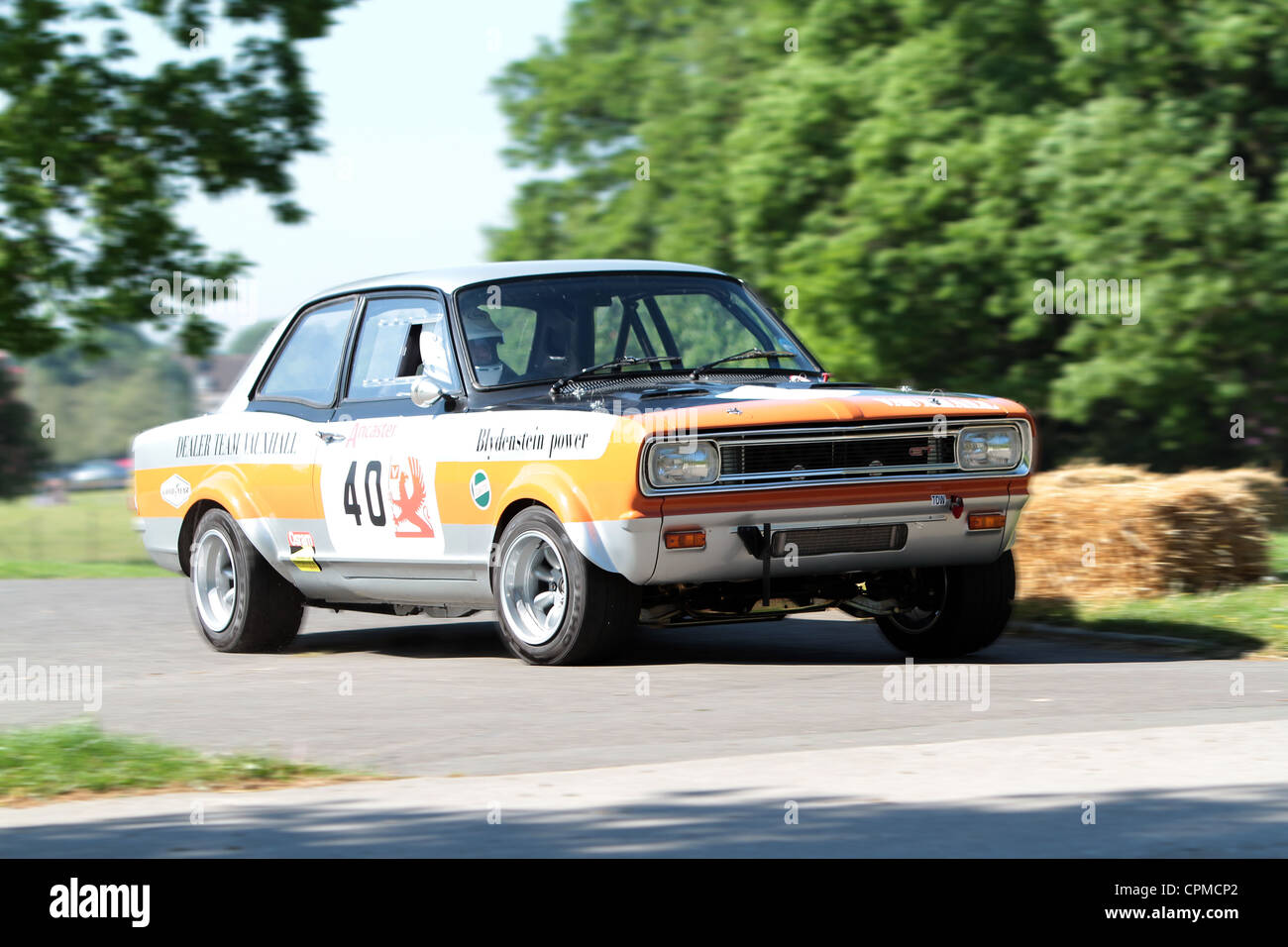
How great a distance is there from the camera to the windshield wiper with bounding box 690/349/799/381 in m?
10.4

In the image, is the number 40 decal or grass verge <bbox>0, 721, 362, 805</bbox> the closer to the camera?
grass verge <bbox>0, 721, 362, 805</bbox>

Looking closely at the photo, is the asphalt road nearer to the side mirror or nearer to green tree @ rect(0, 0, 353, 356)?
the side mirror

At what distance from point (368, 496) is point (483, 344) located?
3.35 feet

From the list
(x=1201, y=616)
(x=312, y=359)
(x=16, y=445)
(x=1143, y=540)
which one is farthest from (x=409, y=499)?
(x=16, y=445)

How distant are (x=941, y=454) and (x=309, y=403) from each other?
12.1ft

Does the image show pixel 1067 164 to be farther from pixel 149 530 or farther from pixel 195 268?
pixel 149 530

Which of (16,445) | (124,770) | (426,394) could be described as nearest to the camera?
(124,770)

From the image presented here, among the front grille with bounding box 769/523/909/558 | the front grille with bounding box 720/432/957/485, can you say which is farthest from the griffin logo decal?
the front grille with bounding box 769/523/909/558

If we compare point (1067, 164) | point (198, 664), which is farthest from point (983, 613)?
point (1067, 164)

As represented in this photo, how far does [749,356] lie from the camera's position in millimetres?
10570

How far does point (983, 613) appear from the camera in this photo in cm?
991

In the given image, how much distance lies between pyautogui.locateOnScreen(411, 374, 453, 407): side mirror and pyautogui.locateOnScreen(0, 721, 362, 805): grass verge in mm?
2888
